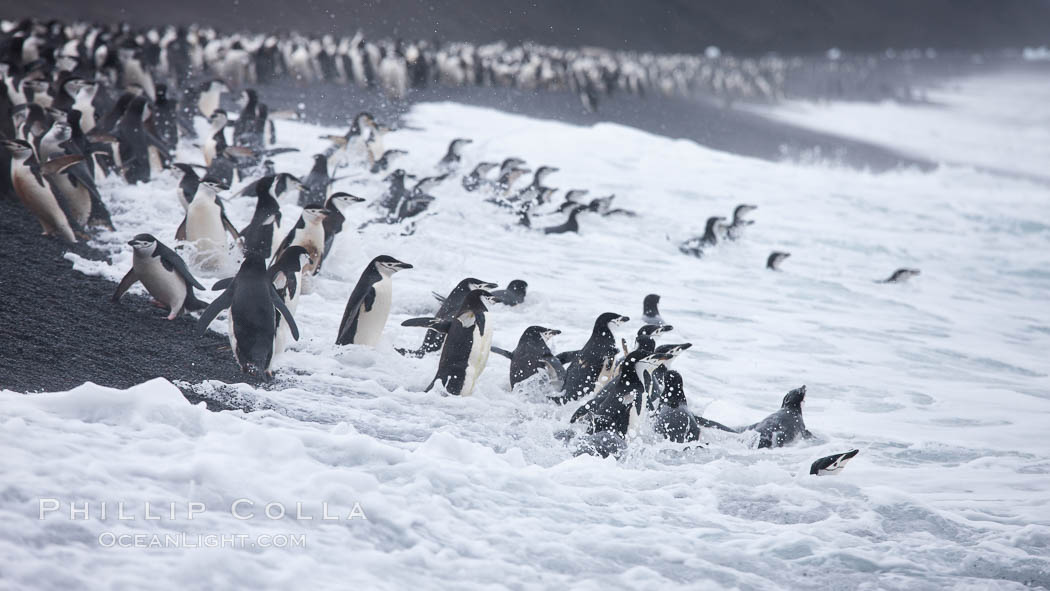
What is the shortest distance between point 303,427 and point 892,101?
46.3m

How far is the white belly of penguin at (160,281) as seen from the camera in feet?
16.9

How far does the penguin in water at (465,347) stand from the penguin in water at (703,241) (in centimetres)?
553

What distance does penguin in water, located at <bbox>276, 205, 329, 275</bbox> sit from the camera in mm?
6102

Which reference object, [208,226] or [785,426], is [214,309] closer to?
[208,226]

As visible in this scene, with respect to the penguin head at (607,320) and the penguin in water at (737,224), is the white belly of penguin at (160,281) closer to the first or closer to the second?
the penguin head at (607,320)

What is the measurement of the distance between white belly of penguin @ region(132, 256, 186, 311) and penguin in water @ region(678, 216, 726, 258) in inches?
241

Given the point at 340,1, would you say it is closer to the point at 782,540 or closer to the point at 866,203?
the point at 866,203

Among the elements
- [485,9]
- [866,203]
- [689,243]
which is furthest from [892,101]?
[689,243]

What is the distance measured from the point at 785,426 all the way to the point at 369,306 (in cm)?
228

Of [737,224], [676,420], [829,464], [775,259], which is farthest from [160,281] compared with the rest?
[737,224]

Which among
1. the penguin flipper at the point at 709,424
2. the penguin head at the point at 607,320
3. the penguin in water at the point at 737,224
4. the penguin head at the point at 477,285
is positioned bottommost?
the penguin flipper at the point at 709,424

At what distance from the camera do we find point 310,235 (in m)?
6.19

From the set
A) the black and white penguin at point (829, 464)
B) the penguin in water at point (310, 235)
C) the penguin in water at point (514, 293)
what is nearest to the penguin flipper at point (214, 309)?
the penguin in water at point (310, 235)

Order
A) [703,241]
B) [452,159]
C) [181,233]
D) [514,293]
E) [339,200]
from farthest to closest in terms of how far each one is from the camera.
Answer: [452,159] < [703,241] < [339,200] < [514,293] < [181,233]
